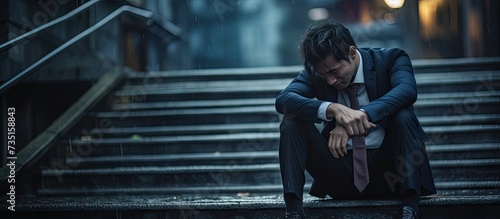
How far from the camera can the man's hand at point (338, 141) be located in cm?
314

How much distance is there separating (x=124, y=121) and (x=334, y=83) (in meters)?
3.54

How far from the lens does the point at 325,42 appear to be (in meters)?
3.22

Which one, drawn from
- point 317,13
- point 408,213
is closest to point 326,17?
point 317,13

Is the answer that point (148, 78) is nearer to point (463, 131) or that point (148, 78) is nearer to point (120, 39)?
point (120, 39)

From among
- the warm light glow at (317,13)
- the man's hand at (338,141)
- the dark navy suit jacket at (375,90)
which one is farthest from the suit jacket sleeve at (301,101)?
the warm light glow at (317,13)

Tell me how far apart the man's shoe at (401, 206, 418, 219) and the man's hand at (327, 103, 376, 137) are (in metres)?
0.44

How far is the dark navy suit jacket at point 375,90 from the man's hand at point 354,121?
50mm

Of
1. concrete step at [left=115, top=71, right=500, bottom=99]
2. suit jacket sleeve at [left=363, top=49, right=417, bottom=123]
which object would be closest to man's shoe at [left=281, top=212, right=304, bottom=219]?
suit jacket sleeve at [left=363, top=49, right=417, bottom=123]

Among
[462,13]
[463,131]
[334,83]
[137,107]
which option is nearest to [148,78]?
[137,107]

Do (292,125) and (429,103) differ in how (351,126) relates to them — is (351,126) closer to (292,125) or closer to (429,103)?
(292,125)

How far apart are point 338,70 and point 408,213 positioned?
2.81 ft

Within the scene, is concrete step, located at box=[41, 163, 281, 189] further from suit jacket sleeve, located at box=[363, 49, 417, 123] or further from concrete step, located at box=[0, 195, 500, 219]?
suit jacket sleeve, located at box=[363, 49, 417, 123]

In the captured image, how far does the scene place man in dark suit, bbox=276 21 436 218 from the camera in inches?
122

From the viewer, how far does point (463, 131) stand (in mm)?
5359
